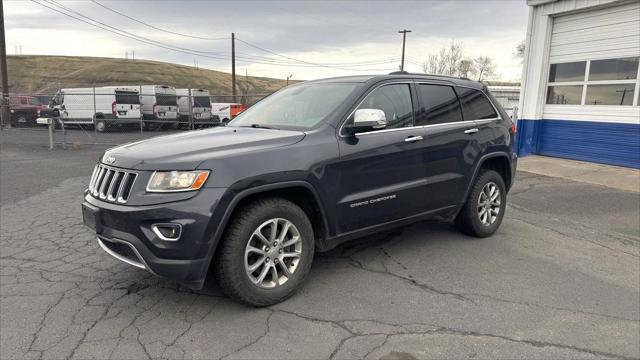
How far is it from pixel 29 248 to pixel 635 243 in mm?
6913

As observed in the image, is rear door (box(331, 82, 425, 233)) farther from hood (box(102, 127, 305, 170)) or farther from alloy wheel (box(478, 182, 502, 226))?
alloy wheel (box(478, 182, 502, 226))

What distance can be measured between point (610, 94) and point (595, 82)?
0.44 m

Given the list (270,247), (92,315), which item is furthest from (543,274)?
(92,315)

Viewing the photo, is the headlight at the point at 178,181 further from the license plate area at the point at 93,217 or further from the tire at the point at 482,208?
the tire at the point at 482,208

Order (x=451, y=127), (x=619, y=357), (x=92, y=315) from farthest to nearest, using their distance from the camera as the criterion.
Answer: (x=451, y=127)
(x=92, y=315)
(x=619, y=357)

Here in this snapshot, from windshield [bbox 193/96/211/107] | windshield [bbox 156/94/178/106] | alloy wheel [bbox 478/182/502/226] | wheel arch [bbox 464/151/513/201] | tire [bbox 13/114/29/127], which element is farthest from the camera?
windshield [bbox 193/96/211/107]

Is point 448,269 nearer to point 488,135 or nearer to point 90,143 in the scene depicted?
point 488,135

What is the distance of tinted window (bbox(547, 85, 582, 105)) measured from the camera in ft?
36.9

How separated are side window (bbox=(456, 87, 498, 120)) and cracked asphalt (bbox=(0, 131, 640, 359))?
142 cm

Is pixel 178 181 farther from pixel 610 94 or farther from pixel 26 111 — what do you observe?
pixel 26 111

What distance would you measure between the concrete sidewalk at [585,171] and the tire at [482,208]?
4.43 metres

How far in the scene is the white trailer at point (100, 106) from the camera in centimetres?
2222

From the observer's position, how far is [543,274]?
170 inches

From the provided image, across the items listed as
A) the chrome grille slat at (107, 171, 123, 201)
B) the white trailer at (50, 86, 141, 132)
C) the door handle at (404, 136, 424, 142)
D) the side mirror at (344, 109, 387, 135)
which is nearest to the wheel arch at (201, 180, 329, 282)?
the side mirror at (344, 109, 387, 135)
